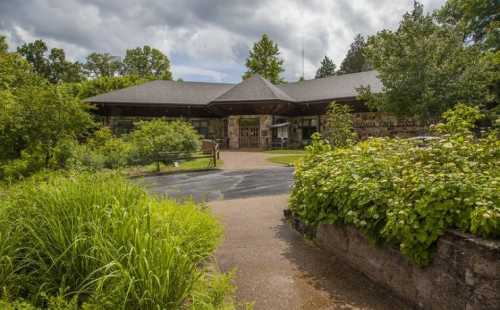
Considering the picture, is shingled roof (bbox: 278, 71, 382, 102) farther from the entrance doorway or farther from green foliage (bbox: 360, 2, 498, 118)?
green foliage (bbox: 360, 2, 498, 118)

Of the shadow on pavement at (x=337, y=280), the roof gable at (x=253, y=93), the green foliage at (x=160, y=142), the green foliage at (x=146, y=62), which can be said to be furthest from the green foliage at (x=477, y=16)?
the green foliage at (x=146, y=62)

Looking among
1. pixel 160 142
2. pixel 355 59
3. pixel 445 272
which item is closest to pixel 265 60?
pixel 355 59

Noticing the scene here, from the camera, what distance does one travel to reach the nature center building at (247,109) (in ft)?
79.8

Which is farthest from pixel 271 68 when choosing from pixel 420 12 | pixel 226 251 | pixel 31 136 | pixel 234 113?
pixel 226 251

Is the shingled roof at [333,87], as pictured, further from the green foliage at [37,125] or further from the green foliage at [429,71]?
the green foliage at [37,125]

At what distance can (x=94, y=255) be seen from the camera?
2453mm

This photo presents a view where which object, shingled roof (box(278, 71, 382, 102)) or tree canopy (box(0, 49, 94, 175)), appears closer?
tree canopy (box(0, 49, 94, 175))

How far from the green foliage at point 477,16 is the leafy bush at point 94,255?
829 inches

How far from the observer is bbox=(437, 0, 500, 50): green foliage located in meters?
16.9

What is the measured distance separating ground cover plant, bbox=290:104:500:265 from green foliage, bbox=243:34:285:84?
45.8 m

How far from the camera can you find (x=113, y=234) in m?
2.50

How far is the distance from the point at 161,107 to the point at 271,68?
27.0m

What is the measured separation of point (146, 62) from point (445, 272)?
65784 millimetres

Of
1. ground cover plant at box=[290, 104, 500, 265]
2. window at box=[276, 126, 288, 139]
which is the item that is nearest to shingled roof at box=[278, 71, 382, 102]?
window at box=[276, 126, 288, 139]
